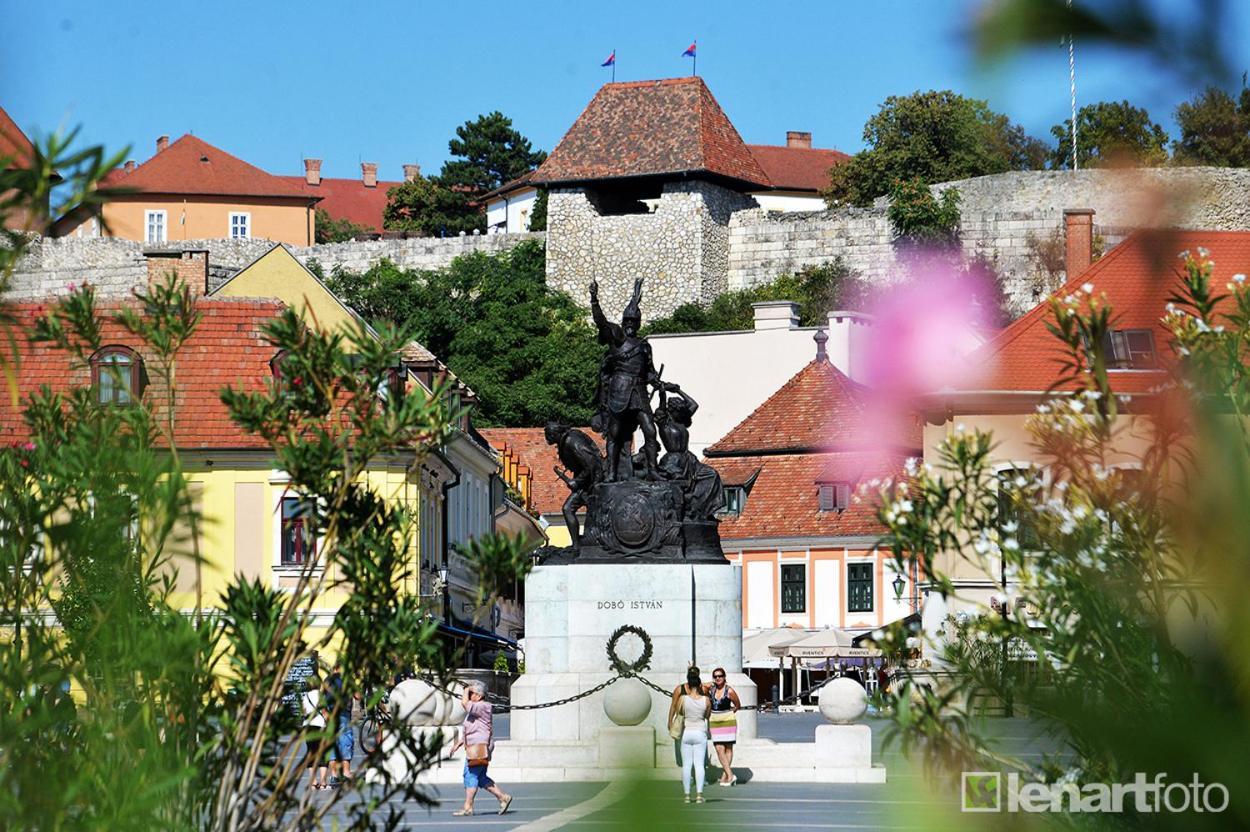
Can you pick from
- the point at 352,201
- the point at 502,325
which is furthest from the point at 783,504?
the point at 352,201

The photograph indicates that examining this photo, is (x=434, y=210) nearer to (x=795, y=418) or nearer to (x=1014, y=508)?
(x=795, y=418)

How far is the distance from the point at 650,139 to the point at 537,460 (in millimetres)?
23594

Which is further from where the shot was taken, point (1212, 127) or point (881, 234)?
point (881, 234)

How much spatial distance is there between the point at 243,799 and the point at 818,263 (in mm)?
79821

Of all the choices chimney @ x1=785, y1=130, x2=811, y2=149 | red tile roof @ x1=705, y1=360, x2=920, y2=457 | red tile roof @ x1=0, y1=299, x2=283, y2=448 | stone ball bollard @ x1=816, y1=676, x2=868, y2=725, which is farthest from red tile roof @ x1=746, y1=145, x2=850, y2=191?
stone ball bollard @ x1=816, y1=676, x2=868, y2=725

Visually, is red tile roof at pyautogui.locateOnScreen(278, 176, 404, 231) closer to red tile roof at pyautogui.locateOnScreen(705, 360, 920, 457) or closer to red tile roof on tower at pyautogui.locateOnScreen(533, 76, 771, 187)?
red tile roof on tower at pyautogui.locateOnScreen(533, 76, 771, 187)

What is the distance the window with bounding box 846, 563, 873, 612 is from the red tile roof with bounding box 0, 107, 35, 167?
47801 millimetres

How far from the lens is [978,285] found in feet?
13.3

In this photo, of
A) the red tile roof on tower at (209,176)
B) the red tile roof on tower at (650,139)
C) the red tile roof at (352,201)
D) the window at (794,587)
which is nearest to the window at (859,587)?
the window at (794,587)

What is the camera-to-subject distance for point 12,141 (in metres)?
2.18

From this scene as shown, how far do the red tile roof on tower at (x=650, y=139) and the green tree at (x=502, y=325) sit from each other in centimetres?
393

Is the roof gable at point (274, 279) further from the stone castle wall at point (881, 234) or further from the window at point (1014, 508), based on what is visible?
the window at point (1014, 508)

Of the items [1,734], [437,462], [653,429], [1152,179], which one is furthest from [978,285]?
[437,462]

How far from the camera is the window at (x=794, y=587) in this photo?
167ft
